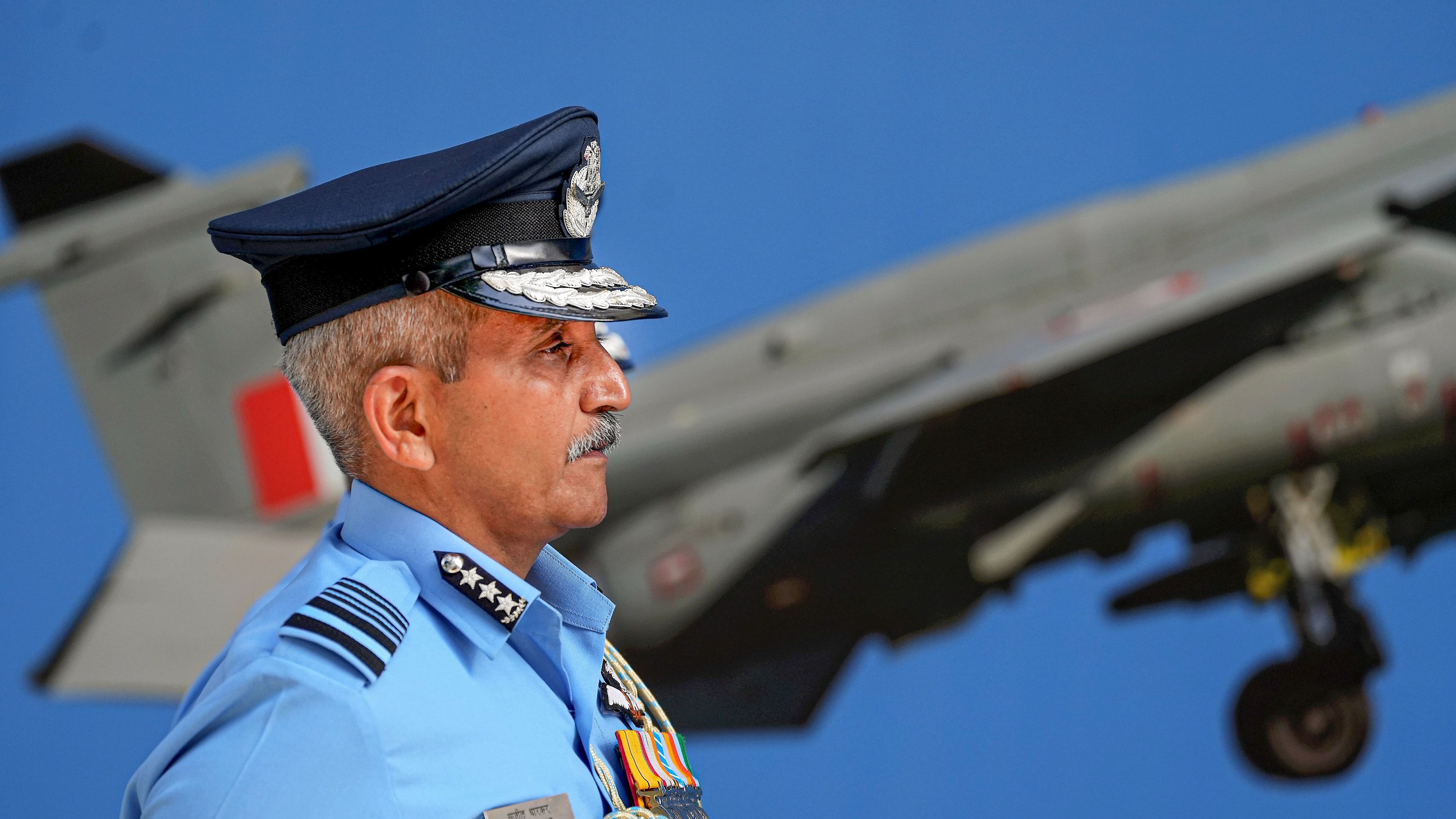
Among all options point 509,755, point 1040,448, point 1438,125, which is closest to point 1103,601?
point 1040,448

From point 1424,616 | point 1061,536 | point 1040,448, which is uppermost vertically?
point 1040,448

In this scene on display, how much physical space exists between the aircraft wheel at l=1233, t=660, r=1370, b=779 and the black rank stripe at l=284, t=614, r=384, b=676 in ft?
7.49

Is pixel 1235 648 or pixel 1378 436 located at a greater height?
pixel 1378 436

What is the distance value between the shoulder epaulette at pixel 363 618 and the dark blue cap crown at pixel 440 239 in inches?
7.5

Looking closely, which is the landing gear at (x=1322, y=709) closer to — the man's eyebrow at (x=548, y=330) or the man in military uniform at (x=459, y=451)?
the man in military uniform at (x=459, y=451)

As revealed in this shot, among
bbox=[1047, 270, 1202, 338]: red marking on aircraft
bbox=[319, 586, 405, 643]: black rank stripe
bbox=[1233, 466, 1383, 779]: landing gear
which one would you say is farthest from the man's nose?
bbox=[1233, 466, 1383, 779]: landing gear

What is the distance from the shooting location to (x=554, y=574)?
999 mm

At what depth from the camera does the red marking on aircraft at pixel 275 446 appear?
272 centimetres

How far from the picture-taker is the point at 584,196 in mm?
919

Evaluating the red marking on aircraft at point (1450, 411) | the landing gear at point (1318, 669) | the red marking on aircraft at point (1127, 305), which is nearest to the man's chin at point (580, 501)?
the red marking on aircraft at point (1127, 305)

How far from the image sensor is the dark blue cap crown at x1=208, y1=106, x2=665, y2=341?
0.81 metres

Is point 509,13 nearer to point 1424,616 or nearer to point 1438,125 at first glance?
point 1438,125


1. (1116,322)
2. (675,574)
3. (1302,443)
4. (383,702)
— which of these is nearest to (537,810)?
(383,702)

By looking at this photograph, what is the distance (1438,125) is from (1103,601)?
122 centimetres
